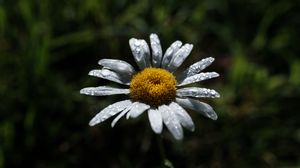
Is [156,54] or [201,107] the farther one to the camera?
[156,54]

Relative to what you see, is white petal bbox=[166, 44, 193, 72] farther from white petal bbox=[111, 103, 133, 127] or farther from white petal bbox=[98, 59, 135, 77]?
white petal bbox=[111, 103, 133, 127]

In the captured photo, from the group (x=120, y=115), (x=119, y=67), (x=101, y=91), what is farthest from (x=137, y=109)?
(x=119, y=67)

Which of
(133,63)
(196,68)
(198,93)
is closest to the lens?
(198,93)

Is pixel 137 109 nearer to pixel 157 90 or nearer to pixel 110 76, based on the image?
pixel 157 90

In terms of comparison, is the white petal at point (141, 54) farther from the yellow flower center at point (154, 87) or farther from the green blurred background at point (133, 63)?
the green blurred background at point (133, 63)

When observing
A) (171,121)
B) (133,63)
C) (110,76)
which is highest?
(133,63)

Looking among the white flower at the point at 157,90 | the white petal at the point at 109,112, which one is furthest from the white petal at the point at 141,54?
the white petal at the point at 109,112

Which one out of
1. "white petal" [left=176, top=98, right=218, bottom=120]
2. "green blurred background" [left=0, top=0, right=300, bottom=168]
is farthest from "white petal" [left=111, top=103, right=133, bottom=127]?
"green blurred background" [left=0, top=0, right=300, bottom=168]
